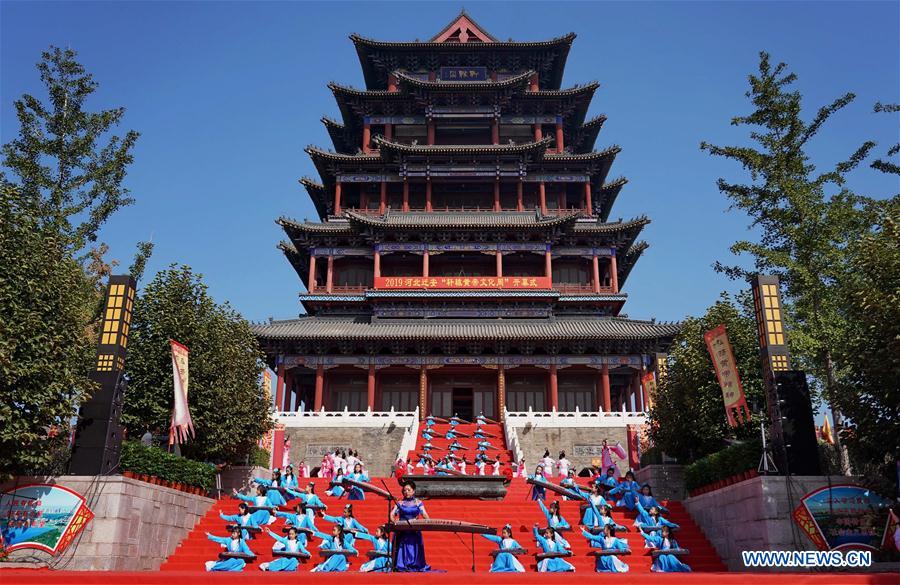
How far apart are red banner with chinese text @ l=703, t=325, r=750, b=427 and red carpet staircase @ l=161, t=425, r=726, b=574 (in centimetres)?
293

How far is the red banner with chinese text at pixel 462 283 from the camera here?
114 ft

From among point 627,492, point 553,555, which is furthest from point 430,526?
point 627,492

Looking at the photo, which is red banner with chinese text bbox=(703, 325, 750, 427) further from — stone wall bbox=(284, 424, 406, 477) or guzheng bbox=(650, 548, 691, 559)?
stone wall bbox=(284, 424, 406, 477)

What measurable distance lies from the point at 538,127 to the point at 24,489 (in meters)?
35.1

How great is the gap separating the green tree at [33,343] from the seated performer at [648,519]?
11.7m

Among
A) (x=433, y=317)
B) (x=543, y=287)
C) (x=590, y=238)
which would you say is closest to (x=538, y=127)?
(x=590, y=238)

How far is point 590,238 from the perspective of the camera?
1480 inches

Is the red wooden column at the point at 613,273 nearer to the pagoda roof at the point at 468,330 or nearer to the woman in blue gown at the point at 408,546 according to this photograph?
the pagoda roof at the point at 468,330

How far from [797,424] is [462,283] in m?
23.2

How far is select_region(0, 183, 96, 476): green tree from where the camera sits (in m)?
12.0

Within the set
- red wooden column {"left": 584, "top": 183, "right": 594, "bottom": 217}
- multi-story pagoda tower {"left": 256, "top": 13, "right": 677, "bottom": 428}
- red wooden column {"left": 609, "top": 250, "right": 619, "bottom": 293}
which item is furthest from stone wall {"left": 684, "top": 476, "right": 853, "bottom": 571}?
red wooden column {"left": 584, "top": 183, "right": 594, "bottom": 217}

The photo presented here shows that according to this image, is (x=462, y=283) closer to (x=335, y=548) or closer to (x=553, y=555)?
(x=335, y=548)

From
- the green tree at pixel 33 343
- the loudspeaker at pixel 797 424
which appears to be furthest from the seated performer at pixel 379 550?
the loudspeaker at pixel 797 424

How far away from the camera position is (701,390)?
56.9 ft
